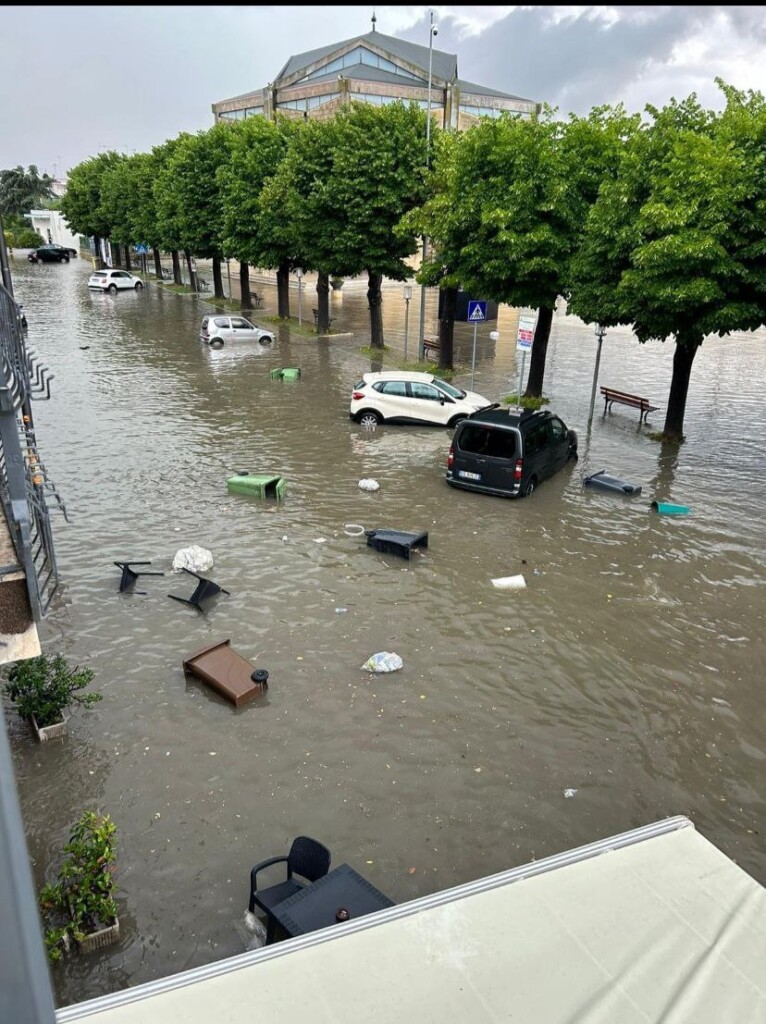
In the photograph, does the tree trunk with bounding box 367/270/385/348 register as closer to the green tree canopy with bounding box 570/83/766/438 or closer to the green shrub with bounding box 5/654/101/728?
the green tree canopy with bounding box 570/83/766/438

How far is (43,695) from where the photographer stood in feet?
27.6

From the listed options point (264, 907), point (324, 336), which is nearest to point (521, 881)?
point (264, 907)

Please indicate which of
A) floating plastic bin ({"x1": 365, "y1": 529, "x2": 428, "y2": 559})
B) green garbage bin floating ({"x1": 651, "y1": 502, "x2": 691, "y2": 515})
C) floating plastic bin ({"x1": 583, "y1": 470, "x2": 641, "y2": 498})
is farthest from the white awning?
floating plastic bin ({"x1": 583, "y1": 470, "x2": 641, "y2": 498})

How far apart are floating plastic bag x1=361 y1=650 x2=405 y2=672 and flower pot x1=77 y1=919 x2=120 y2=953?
4398mm

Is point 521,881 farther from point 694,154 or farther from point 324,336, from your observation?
point 324,336

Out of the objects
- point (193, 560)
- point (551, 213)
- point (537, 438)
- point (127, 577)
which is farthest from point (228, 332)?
point (127, 577)

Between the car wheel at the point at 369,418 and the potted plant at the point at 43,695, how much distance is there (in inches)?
533

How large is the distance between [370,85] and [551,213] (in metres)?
57.0

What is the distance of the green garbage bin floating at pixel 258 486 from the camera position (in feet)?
50.6

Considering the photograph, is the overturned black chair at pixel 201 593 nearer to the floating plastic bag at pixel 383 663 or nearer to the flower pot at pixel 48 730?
the floating plastic bag at pixel 383 663

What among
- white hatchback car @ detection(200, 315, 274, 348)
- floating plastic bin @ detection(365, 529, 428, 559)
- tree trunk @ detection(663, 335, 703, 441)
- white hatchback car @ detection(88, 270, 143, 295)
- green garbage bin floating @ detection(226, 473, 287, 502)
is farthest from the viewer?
white hatchback car @ detection(88, 270, 143, 295)

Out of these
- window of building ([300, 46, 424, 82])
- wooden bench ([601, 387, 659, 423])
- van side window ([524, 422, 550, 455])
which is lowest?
wooden bench ([601, 387, 659, 423])

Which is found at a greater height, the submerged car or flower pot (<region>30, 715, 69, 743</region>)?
the submerged car

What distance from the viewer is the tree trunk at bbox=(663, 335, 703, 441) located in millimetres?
18703
